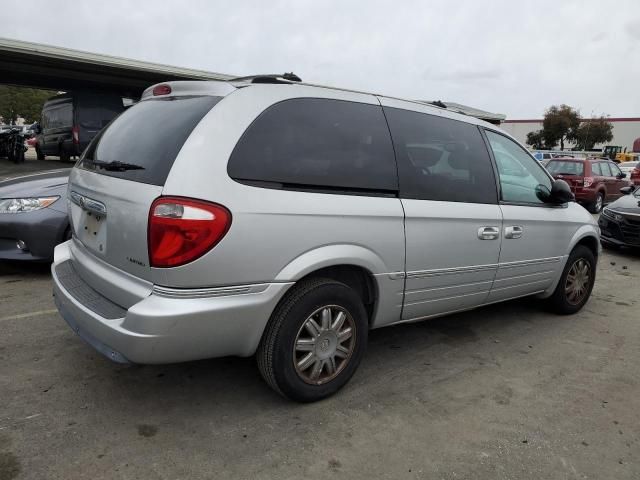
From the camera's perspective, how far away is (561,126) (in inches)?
2020

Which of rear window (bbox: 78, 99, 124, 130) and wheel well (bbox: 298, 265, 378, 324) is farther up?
rear window (bbox: 78, 99, 124, 130)

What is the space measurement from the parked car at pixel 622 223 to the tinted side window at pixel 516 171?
453 cm

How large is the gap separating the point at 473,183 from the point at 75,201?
2613mm

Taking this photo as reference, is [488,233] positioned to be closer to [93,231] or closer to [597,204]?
[93,231]

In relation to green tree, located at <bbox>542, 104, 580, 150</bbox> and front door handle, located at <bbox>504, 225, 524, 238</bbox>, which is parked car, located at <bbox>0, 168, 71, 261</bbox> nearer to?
front door handle, located at <bbox>504, 225, 524, 238</bbox>

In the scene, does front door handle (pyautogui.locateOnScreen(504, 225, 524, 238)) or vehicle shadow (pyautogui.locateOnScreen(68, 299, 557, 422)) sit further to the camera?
front door handle (pyautogui.locateOnScreen(504, 225, 524, 238))

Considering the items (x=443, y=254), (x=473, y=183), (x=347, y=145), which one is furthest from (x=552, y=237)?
(x=347, y=145)

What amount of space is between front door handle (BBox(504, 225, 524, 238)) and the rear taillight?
2305mm

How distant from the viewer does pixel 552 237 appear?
4141 mm

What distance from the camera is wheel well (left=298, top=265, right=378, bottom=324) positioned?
283 cm

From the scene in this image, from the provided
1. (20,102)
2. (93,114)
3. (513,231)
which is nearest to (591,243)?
(513,231)

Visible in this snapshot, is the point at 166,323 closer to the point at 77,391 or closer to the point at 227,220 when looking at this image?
the point at 227,220

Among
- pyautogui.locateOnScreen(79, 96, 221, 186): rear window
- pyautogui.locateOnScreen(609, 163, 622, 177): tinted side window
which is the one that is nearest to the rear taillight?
pyautogui.locateOnScreen(79, 96, 221, 186): rear window

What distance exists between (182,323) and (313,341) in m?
0.76
